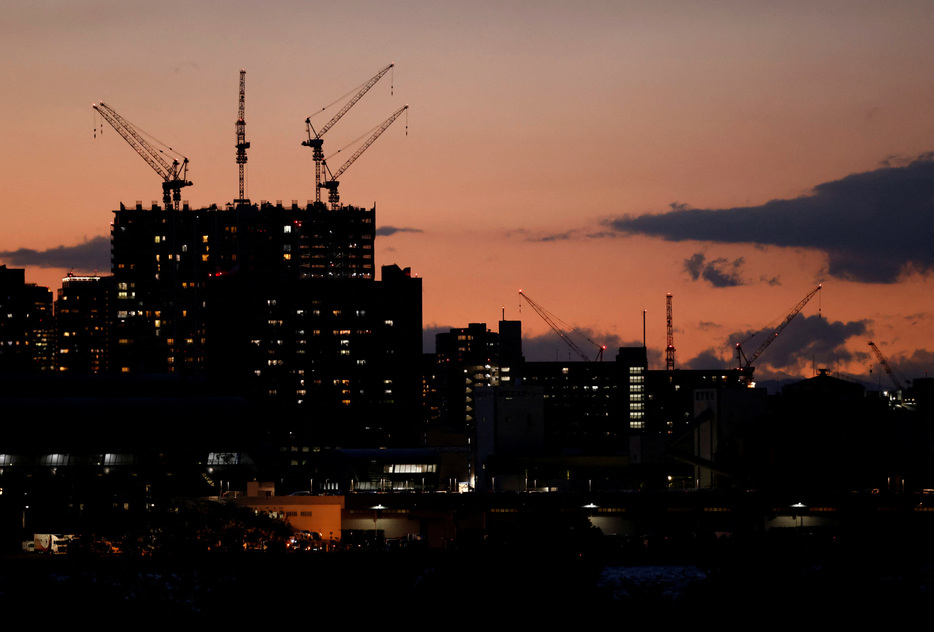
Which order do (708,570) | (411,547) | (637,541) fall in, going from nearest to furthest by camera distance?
(708,570) → (411,547) → (637,541)

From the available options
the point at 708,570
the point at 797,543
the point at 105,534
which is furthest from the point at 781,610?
the point at 105,534

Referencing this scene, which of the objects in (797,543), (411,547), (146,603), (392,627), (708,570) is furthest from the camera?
(797,543)

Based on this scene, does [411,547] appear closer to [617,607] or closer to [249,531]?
[249,531]

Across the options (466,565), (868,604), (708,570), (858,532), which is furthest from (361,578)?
(858,532)

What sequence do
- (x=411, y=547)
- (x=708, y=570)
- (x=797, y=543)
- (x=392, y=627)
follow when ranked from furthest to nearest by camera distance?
(x=797, y=543) < (x=411, y=547) < (x=708, y=570) < (x=392, y=627)

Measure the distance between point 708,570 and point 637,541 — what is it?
123ft

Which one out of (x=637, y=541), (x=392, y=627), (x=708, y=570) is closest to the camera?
(x=392, y=627)

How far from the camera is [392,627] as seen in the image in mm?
128375

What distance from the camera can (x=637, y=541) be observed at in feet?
619

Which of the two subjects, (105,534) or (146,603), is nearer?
(146,603)

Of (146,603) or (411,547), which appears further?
(411,547)

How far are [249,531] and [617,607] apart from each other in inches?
2515

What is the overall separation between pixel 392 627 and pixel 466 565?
14.4m

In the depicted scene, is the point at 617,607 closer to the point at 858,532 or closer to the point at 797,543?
the point at 797,543
